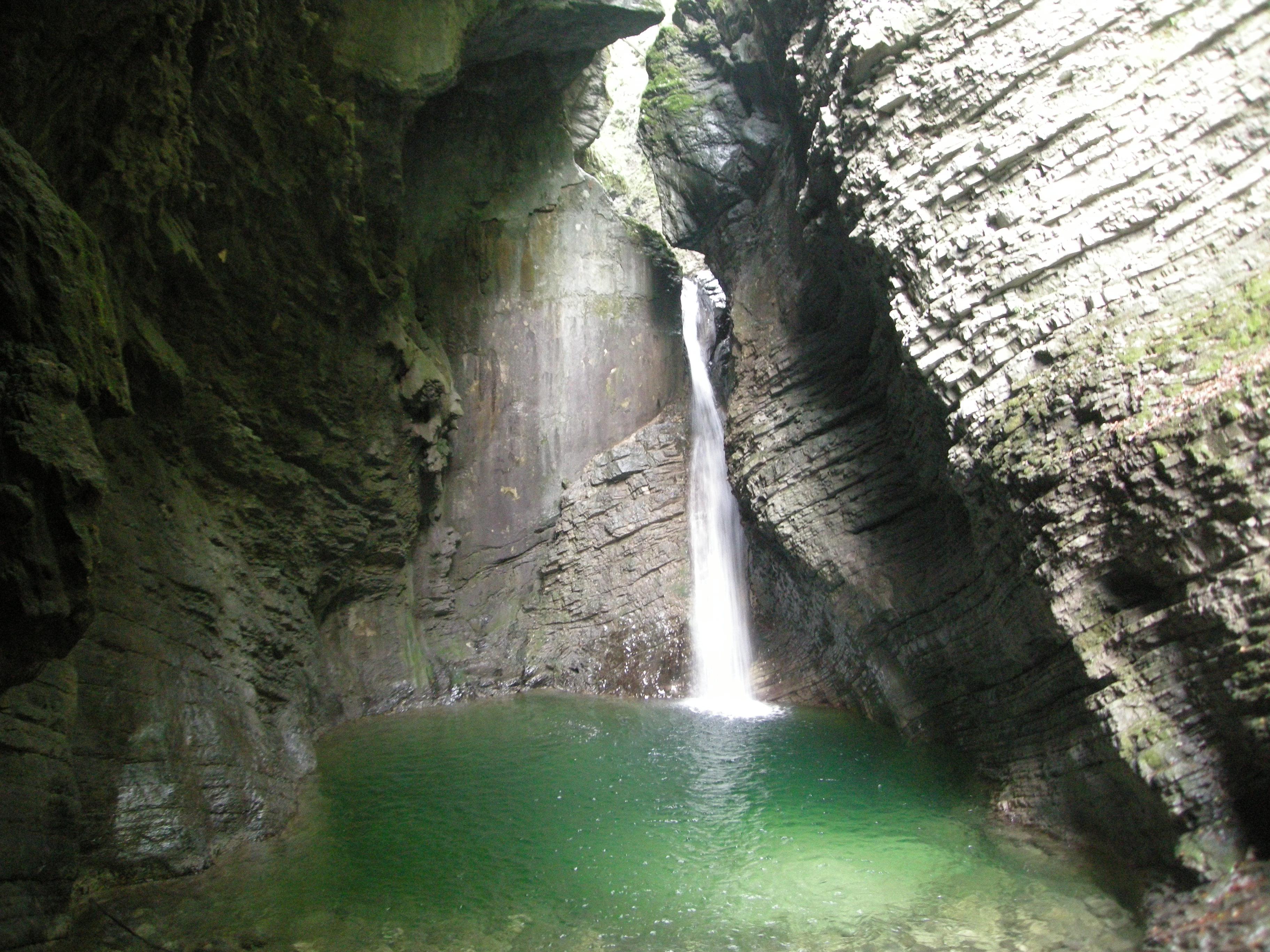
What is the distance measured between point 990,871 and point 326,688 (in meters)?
8.67

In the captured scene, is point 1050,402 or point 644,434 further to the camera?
point 644,434

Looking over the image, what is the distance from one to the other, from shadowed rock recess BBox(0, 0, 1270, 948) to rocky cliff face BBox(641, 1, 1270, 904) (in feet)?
0.12

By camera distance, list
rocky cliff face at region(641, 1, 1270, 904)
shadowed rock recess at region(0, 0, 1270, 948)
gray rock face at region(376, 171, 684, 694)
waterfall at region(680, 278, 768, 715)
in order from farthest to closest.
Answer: gray rock face at region(376, 171, 684, 694) < waterfall at region(680, 278, 768, 715) < rocky cliff face at region(641, 1, 1270, 904) < shadowed rock recess at region(0, 0, 1270, 948)

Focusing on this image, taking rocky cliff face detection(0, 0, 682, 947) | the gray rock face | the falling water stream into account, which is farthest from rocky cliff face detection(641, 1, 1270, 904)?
rocky cliff face detection(0, 0, 682, 947)

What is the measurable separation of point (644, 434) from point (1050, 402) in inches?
405

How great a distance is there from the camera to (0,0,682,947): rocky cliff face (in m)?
4.17

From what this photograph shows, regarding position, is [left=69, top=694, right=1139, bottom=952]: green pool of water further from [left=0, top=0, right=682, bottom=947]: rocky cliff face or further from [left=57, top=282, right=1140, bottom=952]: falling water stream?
[left=0, top=0, right=682, bottom=947]: rocky cliff face

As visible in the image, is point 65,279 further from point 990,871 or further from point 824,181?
point 824,181

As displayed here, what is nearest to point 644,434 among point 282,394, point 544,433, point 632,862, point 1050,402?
point 544,433

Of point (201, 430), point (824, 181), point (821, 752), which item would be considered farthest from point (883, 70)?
point (201, 430)

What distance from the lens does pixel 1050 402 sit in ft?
20.2

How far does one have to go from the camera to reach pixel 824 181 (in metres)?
9.87

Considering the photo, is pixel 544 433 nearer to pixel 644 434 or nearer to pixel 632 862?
pixel 644 434

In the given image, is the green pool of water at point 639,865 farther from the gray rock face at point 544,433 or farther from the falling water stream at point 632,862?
the gray rock face at point 544,433
